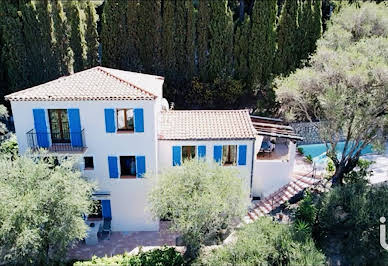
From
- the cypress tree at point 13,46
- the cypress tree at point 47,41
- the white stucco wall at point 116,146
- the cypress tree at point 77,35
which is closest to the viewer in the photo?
the white stucco wall at point 116,146

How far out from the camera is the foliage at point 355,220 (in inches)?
817

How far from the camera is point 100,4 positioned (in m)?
53.5

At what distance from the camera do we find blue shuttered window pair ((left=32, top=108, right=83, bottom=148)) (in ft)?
77.9

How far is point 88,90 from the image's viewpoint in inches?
947

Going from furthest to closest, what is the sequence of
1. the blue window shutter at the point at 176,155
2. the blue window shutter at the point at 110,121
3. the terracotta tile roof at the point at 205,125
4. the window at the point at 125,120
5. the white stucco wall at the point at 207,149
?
the blue window shutter at the point at 176,155
the terracotta tile roof at the point at 205,125
the white stucco wall at the point at 207,149
the window at the point at 125,120
the blue window shutter at the point at 110,121

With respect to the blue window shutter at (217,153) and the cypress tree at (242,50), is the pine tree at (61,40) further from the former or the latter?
the blue window shutter at (217,153)

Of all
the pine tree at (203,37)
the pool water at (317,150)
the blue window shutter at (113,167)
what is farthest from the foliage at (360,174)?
the pine tree at (203,37)

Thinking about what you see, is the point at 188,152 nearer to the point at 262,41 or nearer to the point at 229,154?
the point at 229,154

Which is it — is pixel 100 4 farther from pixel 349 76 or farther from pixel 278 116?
pixel 349 76

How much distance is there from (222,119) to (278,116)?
12698 millimetres

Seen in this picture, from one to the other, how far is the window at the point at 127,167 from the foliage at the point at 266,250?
829 cm

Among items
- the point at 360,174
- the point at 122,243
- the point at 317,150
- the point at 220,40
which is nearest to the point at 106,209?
the point at 122,243

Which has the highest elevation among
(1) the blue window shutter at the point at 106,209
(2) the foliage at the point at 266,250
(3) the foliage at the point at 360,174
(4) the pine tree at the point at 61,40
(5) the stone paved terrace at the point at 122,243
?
(4) the pine tree at the point at 61,40

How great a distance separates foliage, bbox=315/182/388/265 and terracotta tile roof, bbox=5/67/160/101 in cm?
1256
